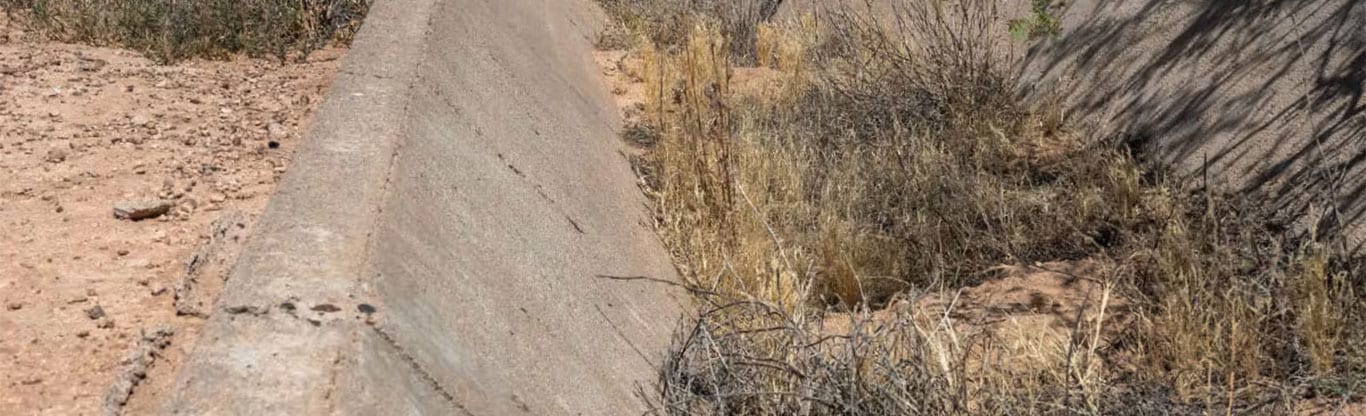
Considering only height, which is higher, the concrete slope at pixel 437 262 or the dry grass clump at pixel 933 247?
the concrete slope at pixel 437 262

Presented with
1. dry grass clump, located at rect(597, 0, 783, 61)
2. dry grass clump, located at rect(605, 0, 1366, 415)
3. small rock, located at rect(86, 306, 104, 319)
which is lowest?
dry grass clump, located at rect(597, 0, 783, 61)

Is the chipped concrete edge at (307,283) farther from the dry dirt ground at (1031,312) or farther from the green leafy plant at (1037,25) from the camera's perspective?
the green leafy plant at (1037,25)

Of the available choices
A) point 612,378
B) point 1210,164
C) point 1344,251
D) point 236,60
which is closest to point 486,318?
point 612,378

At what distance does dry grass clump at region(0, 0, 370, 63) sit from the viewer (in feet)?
24.3

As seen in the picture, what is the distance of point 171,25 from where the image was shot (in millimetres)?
7461

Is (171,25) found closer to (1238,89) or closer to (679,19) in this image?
(679,19)

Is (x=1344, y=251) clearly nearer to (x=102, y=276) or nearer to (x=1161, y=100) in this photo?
(x=1161, y=100)

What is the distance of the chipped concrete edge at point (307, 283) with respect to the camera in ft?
8.23

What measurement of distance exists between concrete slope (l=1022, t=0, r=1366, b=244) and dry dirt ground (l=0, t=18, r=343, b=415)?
3.65m

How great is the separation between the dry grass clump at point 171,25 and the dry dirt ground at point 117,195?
12 cm

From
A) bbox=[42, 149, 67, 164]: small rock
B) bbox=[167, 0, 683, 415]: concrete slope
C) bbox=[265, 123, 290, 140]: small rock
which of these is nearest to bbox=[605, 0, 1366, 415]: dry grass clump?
bbox=[167, 0, 683, 415]: concrete slope

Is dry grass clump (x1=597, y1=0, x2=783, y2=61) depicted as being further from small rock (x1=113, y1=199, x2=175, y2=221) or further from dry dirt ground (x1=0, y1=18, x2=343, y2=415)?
small rock (x1=113, y1=199, x2=175, y2=221)

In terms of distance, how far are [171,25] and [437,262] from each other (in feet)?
15.7

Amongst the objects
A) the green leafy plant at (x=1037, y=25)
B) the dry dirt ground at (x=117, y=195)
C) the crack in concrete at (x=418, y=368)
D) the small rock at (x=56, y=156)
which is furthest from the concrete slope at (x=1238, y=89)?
the small rock at (x=56, y=156)
